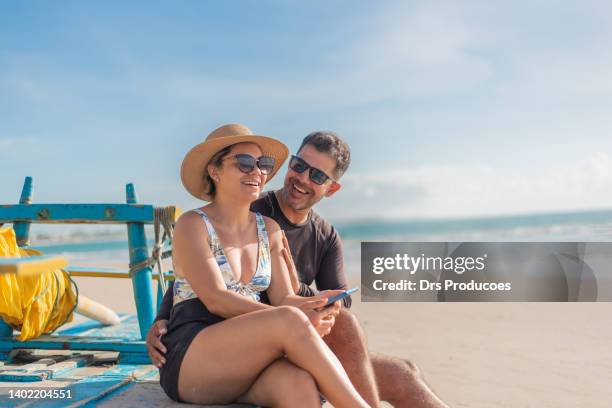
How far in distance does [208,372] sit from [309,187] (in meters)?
1.32

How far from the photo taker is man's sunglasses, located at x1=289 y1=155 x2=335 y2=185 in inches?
133

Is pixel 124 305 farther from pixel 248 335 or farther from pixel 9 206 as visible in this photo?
pixel 248 335

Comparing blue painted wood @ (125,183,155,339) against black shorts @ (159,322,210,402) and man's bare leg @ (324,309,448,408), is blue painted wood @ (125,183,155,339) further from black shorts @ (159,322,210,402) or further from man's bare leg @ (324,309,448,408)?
man's bare leg @ (324,309,448,408)

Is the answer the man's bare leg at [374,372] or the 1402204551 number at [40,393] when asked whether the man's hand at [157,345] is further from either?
the man's bare leg at [374,372]

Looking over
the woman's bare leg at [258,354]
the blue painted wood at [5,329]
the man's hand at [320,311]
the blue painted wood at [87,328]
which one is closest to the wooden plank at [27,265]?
the woman's bare leg at [258,354]

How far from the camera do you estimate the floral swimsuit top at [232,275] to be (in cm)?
254

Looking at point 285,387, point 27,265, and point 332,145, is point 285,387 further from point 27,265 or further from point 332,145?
point 332,145

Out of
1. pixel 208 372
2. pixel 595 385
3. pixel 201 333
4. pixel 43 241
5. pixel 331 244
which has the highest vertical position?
pixel 331 244

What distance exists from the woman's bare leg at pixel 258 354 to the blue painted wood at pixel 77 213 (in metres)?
1.51

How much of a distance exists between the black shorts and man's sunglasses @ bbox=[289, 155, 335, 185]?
1.20 meters

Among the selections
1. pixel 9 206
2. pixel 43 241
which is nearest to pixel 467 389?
pixel 9 206

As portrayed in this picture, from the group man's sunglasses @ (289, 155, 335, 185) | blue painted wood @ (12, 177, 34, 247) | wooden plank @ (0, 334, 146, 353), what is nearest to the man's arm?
man's sunglasses @ (289, 155, 335, 185)

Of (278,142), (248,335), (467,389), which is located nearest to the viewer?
(248,335)

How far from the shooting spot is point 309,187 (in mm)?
3355
